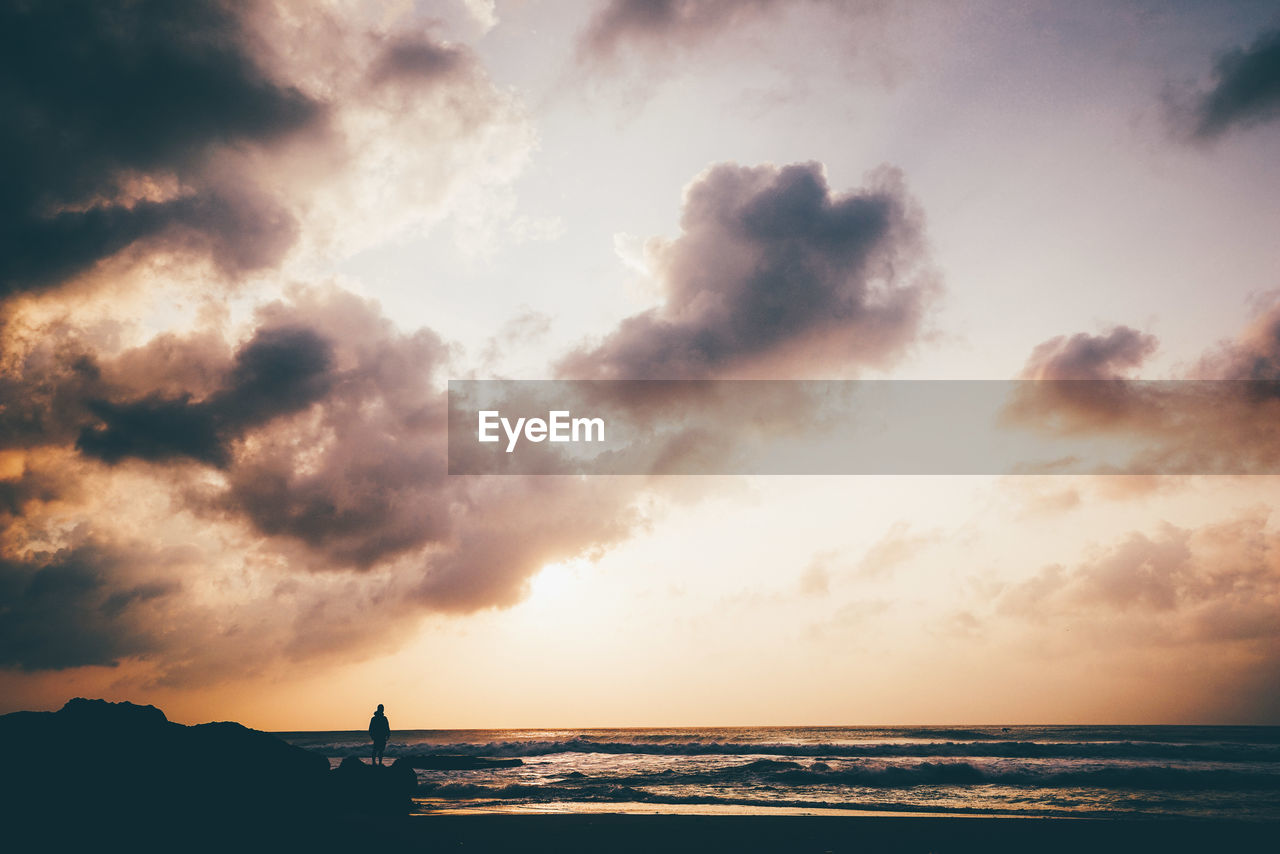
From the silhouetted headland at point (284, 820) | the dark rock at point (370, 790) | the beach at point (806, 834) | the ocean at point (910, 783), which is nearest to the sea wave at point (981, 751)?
the ocean at point (910, 783)

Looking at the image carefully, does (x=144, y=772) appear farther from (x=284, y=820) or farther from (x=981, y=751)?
(x=981, y=751)

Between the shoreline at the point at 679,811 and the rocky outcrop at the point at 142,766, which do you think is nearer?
the rocky outcrop at the point at 142,766

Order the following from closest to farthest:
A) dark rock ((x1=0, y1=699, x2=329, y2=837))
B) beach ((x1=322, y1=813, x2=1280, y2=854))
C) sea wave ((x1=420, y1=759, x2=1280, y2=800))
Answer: beach ((x1=322, y1=813, x2=1280, y2=854)) < dark rock ((x1=0, y1=699, x2=329, y2=837)) < sea wave ((x1=420, y1=759, x2=1280, y2=800))

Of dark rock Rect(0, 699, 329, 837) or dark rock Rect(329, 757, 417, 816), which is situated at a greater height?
dark rock Rect(0, 699, 329, 837)

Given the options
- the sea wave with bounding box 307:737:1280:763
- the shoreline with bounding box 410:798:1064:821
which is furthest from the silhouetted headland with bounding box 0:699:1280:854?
the sea wave with bounding box 307:737:1280:763

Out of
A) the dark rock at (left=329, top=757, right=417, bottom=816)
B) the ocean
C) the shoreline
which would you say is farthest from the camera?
the ocean

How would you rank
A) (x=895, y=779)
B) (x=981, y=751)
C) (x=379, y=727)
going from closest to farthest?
(x=379, y=727) < (x=895, y=779) < (x=981, y=751)

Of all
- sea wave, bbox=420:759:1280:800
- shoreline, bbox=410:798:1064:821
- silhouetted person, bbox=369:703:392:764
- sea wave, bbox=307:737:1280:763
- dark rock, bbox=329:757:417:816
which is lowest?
sea wave, bbox=307:737:1280:763

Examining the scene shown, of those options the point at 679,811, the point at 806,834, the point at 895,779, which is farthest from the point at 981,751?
the point at 806,834

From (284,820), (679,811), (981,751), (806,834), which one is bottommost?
(981,751)

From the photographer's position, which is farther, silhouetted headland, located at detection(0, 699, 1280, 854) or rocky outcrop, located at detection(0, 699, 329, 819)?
rocky outcrop, located at detection(0, 699, 329, 819)

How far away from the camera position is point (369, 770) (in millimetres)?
20328

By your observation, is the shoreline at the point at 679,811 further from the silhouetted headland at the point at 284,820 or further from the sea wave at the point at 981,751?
the sea wave at the point at 981,751

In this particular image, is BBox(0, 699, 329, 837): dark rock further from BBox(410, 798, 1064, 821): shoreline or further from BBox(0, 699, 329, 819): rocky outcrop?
BBox(410, 798, 1064, 821): shoreline
